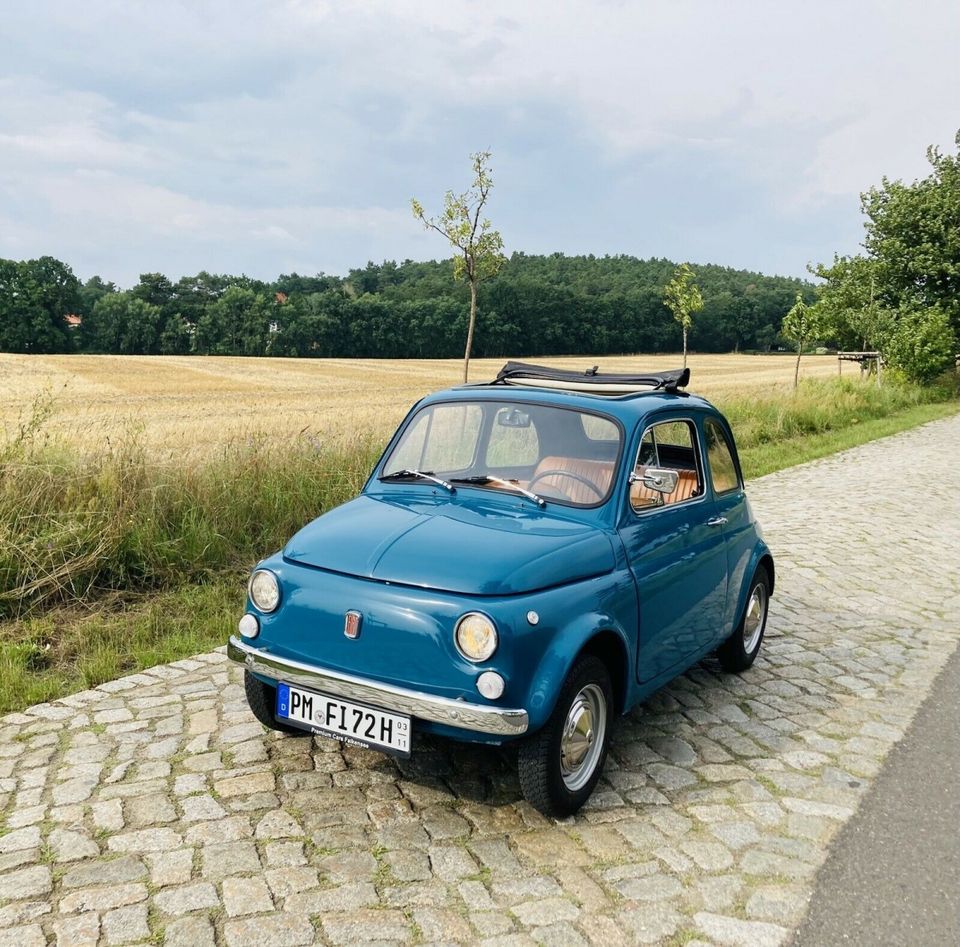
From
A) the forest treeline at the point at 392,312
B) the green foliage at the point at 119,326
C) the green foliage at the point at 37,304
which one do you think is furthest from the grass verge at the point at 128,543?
the green foliage at the point at 119,326

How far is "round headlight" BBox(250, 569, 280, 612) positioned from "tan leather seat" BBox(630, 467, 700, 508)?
5.73 ft

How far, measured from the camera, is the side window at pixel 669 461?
4520 millimetres

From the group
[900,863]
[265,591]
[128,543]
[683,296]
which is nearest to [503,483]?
[265,591]

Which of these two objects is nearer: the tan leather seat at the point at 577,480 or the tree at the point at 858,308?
the tan leather seat at the point at 577,480

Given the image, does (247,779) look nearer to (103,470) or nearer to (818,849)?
(818,849)

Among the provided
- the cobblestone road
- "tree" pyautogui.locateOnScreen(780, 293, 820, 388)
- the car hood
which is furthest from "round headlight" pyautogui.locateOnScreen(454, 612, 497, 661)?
"tree" pyautogui.locateOnScreen(780, 293, 820, 388)

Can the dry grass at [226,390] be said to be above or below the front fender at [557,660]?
below

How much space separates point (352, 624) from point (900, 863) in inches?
94.0

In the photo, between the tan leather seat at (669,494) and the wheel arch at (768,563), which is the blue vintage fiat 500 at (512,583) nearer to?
the tan leather seat at (669,494)

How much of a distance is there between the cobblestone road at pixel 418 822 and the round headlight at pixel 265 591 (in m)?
0.85

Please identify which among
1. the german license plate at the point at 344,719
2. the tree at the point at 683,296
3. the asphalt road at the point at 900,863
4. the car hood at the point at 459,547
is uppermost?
the tree at the point at 683,296

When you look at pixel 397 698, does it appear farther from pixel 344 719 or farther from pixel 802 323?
pixel 802 323

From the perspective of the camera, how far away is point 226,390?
38188mm

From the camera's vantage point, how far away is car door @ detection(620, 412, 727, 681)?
13.9 ft
